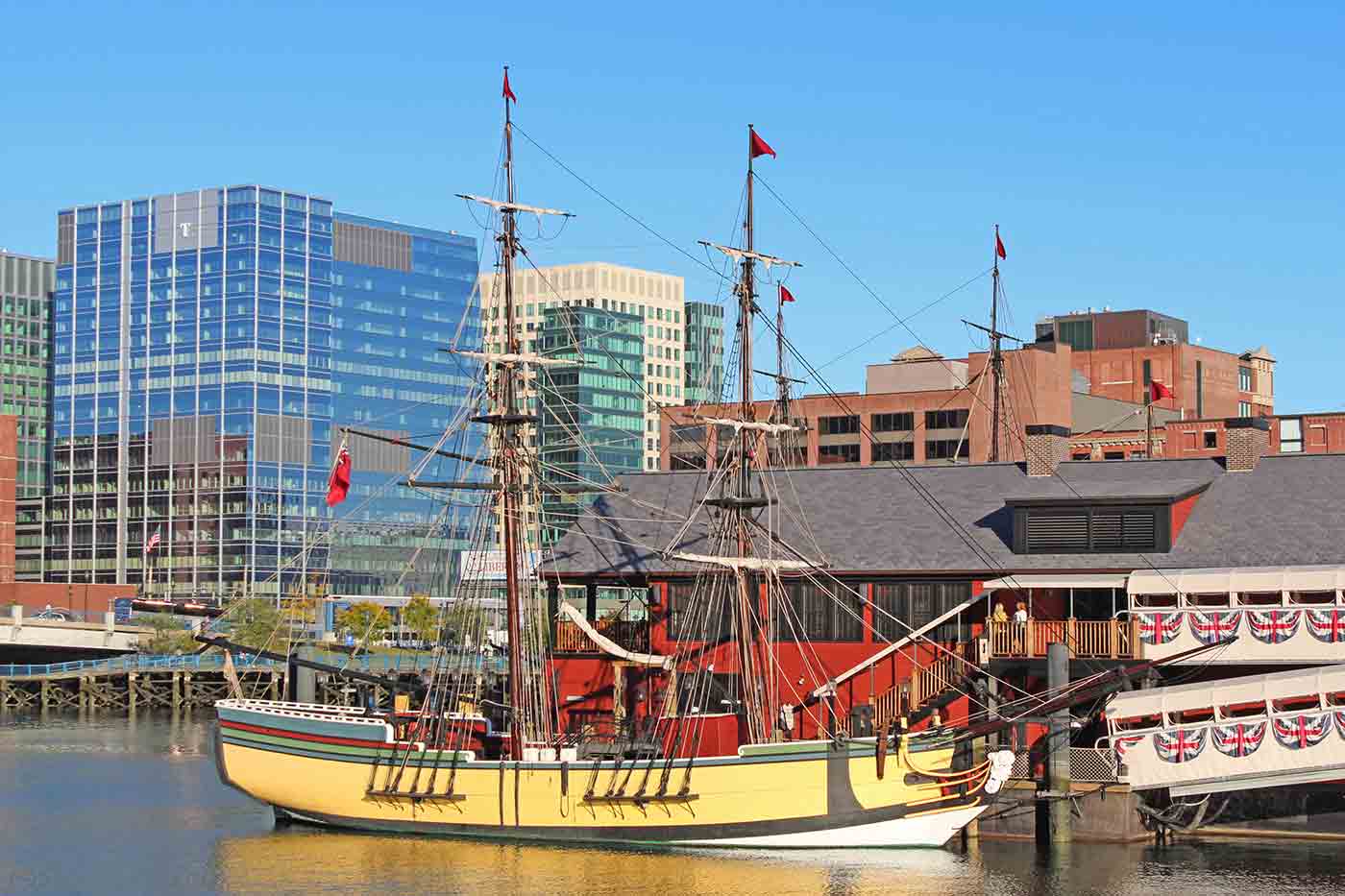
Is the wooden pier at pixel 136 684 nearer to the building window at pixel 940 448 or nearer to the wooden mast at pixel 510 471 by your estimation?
the building window at pixel 940 448

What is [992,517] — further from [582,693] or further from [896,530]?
[582,693]

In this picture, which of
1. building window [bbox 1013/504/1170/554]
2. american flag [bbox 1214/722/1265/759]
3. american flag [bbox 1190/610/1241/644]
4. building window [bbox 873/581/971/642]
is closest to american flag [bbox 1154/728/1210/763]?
american flag [bbox 1214/722/1265/759]

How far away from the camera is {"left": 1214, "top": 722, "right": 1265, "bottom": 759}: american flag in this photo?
4809 cm

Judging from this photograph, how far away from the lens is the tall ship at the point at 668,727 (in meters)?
49.2

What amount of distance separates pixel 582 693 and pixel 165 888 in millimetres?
17033

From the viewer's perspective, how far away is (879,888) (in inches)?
1741

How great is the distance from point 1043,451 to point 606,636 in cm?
1436

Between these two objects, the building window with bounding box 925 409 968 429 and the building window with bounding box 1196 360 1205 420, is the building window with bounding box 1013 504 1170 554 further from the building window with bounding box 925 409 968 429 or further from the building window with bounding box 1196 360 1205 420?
the building window with bounding box 1196 360 1205 420

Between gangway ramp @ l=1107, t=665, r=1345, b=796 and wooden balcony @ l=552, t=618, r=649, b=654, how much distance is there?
15.8 m

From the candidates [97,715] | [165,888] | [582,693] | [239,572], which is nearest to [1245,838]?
[582,693]

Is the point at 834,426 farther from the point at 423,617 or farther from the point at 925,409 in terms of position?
the point at 423,617

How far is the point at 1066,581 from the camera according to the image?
175 feet

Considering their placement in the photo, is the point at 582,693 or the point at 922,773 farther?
the point at 582,693

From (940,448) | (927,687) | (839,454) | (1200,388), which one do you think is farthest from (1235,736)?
(1200,388)
